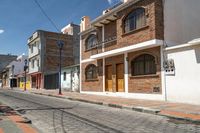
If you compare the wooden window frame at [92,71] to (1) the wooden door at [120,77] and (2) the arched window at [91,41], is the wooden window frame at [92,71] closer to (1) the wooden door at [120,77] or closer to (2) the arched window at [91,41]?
(2) the arched window at [91,41]

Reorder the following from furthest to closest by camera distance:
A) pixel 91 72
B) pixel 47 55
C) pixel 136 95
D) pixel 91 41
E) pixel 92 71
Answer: pixel 47 55
pixel 91 41
pixel 91 72
pixel 92 71
pixel 136 95

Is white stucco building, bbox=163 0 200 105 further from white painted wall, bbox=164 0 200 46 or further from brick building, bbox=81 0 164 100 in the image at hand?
brick building, bbox=81 0 164 100

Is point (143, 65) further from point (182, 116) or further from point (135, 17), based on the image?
point (182, 116)

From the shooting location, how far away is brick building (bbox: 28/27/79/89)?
147 ft

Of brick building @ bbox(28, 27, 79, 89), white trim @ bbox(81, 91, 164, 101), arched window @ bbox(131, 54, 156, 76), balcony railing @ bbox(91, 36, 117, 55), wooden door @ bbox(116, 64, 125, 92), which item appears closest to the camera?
white trim @ bbox(81, 91, 164, 101)

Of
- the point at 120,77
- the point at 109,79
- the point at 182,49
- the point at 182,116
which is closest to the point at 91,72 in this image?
the point at 109,79

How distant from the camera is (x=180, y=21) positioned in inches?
698

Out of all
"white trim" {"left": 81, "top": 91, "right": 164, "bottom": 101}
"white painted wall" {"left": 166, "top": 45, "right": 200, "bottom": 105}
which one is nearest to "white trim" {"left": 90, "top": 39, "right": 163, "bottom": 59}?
"white painted wall" {"left": 166, "top": 45, "right": 200, "bottom": 105}

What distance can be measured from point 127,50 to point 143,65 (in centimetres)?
167

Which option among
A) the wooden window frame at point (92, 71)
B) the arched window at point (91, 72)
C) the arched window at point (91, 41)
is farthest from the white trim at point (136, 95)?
the arched window at point (91, 41)

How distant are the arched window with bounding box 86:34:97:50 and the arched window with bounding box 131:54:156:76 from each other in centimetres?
702

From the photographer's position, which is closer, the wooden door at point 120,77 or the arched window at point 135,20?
the arched window at point 135,20

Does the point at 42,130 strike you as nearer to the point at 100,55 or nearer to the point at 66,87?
the point at 100,55

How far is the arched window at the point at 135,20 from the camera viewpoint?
18.7 metres
